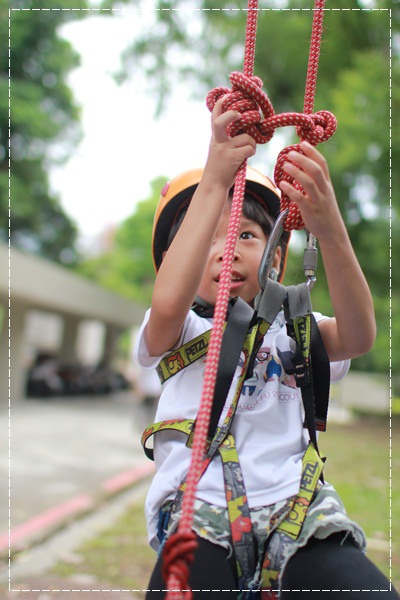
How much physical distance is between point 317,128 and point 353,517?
506cm

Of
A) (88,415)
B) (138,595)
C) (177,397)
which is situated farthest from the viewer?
(88,415)

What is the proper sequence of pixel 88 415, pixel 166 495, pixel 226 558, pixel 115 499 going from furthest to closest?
pixel 88 415, pixel 115 499, pixel 166 495, pixel 226 558

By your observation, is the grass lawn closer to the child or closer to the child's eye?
the child

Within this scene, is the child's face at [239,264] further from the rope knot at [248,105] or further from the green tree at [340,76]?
the green tree at [340,76]

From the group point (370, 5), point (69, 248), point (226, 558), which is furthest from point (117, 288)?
point (226, 558)

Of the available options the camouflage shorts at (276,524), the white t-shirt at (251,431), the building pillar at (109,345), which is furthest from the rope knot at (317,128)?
the building pillar at (109,345)

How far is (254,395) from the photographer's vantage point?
1647 millimetres

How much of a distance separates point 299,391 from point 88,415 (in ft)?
50.4

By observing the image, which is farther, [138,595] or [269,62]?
[269,62]

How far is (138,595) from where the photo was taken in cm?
360

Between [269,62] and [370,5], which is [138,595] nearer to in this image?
[370,5]

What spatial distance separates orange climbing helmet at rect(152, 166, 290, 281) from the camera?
6.28ft

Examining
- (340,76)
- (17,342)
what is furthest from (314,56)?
(17,342)

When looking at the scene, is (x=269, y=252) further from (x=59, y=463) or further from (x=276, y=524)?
(x=59, y=463)
